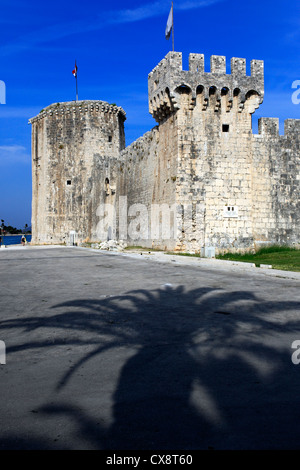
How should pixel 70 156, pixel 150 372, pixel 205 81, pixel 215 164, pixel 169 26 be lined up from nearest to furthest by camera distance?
pixel 150 372, pixel 205 81, pixel 215 164, pixel 169 26, pixel 70 156

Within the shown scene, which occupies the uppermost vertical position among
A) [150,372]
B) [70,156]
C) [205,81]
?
[70,156]

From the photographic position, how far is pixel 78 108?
4059cm

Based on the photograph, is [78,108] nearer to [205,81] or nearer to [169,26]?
[169,26]

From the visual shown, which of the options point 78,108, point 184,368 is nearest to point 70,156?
point 78,108

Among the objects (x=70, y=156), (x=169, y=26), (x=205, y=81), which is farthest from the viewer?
(x=70, y=156)

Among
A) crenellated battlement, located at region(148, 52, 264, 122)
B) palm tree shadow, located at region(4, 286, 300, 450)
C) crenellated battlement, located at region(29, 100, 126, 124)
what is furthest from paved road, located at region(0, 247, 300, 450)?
crenellated battlement, located at region(29, 100, 126, 124)

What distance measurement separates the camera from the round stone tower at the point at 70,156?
1582 inches

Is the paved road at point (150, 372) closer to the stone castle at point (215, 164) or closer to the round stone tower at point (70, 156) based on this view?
the stone castle at point (215, 164)

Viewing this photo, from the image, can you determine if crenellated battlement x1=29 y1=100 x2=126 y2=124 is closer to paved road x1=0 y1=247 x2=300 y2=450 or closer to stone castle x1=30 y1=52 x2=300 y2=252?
stone castle x1=30 y1=52 x2=300 y2=252

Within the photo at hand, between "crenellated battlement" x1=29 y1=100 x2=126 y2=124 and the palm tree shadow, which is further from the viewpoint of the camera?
"crenellated battlement" x1=29 y1=100 x2=126 y2=124

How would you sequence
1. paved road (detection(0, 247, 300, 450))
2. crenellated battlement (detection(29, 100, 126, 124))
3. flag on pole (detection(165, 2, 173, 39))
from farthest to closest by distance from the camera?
1. crenellated battlement (detection(29, 100, 126, 124))
2. flag on pole (detection(165, 2, 173, 39))
3. paved road (detection(0, 247, 300, 450))

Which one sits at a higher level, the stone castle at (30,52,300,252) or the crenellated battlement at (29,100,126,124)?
the crenellated battlement at (29,100,126,124)

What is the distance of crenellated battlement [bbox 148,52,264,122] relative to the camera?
17953 mm

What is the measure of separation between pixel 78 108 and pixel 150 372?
133 ft
